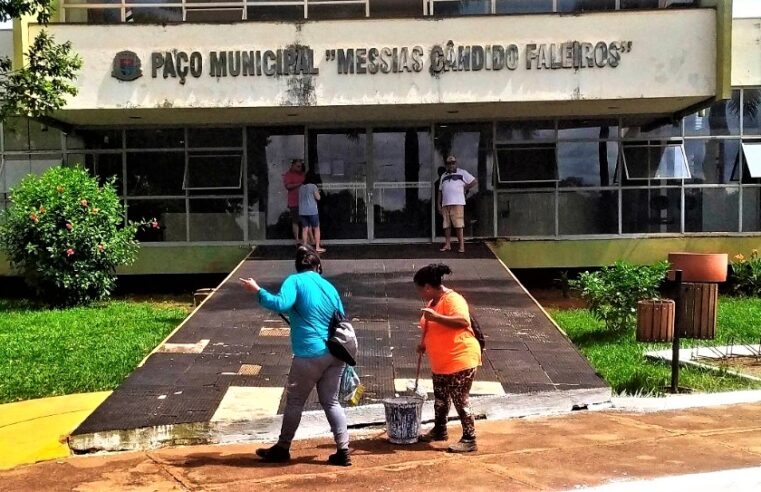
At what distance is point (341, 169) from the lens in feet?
A: 52.2

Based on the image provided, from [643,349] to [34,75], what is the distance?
23.7 feet

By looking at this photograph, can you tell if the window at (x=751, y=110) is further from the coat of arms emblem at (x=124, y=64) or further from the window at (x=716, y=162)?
the coat of arms emblem at (x=124, y=64)

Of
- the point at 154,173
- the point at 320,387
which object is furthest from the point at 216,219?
the point at 320,387

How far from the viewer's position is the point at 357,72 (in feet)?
44.8

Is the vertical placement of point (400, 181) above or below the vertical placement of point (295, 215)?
above

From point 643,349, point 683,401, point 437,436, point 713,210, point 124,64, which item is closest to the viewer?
point 437,436

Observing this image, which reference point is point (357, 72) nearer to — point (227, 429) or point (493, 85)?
point (493, 85)

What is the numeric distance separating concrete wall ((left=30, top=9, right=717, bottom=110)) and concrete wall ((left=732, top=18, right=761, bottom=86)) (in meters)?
3.10

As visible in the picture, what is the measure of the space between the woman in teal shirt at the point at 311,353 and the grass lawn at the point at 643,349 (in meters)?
3.31

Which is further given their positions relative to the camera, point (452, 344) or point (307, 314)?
point (452, 344)

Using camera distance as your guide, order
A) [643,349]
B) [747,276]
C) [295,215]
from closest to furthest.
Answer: [643,349] → [747,276] → [295,215]

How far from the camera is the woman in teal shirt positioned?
5262 millimetres

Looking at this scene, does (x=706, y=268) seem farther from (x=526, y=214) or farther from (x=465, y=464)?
(x=526, y=214)

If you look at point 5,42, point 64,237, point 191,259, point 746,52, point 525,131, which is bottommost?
point 191,259
